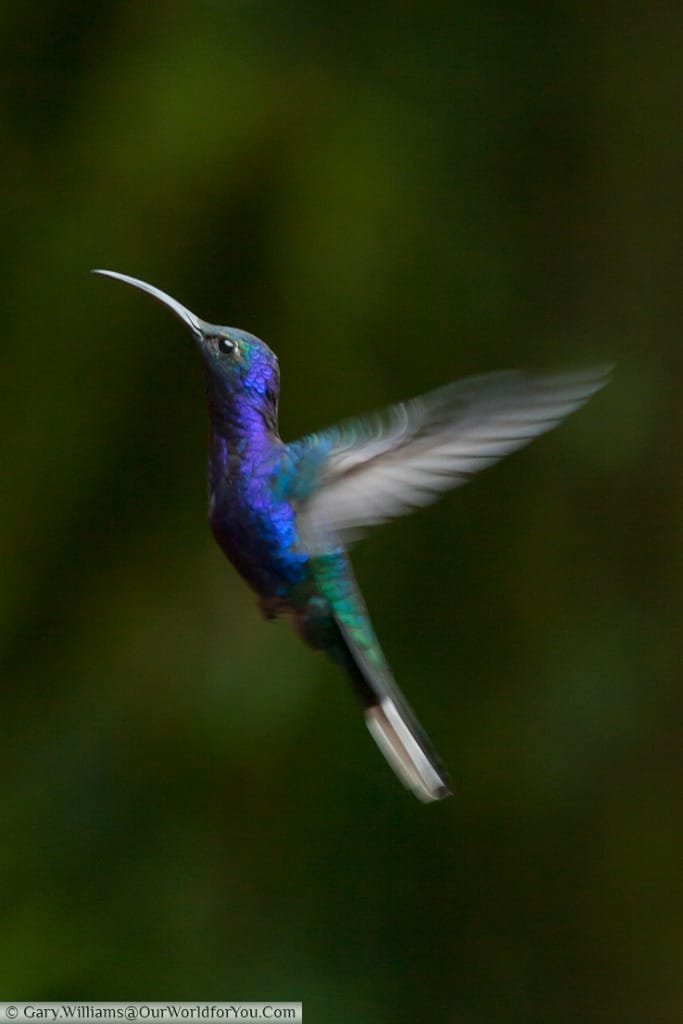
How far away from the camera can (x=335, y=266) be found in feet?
7.78

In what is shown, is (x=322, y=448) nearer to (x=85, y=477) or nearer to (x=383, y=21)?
(x=85, y=477)

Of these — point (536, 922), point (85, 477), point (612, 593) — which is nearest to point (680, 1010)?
point (536, 922)

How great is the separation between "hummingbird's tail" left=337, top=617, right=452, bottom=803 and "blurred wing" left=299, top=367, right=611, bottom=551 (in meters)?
0.16

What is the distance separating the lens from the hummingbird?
3.43ft

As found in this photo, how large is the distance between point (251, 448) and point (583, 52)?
64.3 inches

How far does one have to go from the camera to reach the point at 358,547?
232 cm

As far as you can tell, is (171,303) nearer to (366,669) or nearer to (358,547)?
(366,669)

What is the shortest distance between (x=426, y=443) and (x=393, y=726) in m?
0.24
